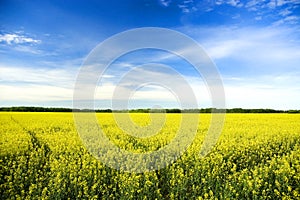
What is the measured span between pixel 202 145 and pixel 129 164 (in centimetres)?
363

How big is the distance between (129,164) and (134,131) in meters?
6.25

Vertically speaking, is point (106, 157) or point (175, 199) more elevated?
point (106, 157)

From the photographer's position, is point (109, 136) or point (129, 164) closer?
point (129, 164)

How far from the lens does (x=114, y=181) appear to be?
27.7 ft

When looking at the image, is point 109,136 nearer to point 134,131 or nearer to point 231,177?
point 134,131

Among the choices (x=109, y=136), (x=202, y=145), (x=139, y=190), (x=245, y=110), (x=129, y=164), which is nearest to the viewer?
(x=139, y=190)

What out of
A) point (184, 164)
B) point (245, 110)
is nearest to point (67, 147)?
point (184, 164)

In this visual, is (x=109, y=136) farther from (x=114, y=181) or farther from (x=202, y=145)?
(x=114, y=181)

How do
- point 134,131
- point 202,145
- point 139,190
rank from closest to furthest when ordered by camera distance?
point 139,190 → point 202,145 → point 134,131

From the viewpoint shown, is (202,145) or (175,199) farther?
(202,145)

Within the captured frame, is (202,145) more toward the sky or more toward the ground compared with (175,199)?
more toward the sky

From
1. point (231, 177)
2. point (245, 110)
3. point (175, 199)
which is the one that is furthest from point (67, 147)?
point (245, 110)

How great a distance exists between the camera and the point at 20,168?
9.44 metres

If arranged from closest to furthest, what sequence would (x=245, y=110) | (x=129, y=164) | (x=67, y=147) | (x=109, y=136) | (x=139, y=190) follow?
(x=139, y=190)
(x=129, y=164)
(x=67, y=147)
(x=109, y=136)
(x=245, y=110)
